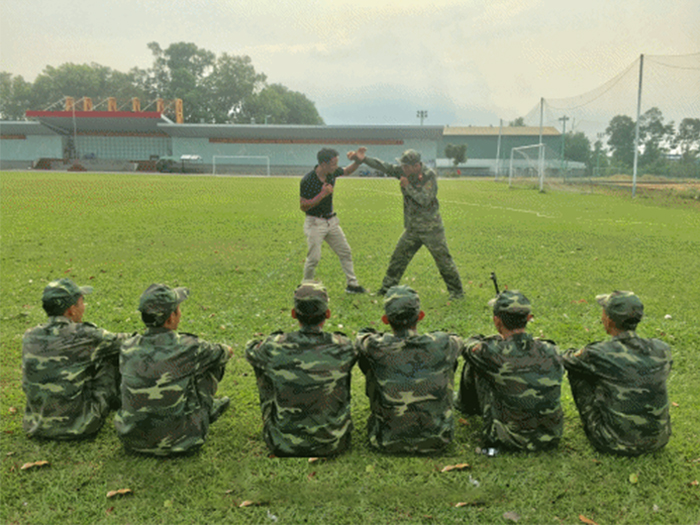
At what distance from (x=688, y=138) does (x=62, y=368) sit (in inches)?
1325

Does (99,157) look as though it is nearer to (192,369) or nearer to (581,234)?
(581,234)

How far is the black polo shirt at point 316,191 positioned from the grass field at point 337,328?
1.34 m

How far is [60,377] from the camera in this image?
4.29m

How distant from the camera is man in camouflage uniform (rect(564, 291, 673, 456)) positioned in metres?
4.05

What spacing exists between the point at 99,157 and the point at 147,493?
3223 inches

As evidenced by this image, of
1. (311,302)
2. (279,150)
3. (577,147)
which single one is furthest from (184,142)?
(311,302)

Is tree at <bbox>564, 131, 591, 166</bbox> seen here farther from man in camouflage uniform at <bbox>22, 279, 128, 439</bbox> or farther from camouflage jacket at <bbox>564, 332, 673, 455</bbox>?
man in camouflage uniform at <bbox>22, 279, 128, 439</bbox>

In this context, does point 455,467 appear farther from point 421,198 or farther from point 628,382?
point 421,198

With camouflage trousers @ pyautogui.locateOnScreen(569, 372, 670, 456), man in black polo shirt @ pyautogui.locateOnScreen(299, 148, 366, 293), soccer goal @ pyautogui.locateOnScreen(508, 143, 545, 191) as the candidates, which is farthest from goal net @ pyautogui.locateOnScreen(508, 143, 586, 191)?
camouflage trousers @ pyautogui.locateOnScreen(569, 372, 670, 456)

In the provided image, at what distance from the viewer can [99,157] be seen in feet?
255

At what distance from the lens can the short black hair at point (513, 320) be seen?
4.20 metres

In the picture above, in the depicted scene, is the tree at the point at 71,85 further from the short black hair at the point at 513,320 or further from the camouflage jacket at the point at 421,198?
the short black hair at the point at 513,320

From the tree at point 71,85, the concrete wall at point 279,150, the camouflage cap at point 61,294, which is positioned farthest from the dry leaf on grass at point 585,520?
the tree at point 71,85

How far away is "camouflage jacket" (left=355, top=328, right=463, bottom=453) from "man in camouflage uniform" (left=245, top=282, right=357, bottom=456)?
0.27 m
